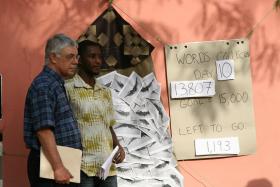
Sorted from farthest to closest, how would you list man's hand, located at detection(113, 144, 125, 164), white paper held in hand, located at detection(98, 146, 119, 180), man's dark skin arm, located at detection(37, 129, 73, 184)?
1. man's hand, located at detection(113, 144, 125, 164)
2. white paper held in hand, located at detection(98, 146, 119, 180)
3. man's dark skin arm, located at detection(37, 129, 73, 184)

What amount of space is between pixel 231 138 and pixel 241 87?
43cm

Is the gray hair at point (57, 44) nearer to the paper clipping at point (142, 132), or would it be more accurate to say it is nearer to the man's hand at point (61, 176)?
the man's hand at point (61, 176)

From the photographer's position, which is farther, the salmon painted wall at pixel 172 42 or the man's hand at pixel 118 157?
the salmon painted wall at pixel 172 42

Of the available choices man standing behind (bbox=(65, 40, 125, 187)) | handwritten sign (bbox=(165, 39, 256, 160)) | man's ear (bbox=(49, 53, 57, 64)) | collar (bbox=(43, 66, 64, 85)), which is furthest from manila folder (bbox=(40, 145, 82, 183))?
handwritten sign (bbox=(165, 39, 256, 160))

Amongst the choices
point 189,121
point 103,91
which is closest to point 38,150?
point 103,91

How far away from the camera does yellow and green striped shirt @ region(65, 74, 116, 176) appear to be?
3.45 m

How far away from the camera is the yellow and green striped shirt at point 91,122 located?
3.45 metres

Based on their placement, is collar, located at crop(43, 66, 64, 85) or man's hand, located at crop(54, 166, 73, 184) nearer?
man's hand, located at crop(54, 166, 73, 184)

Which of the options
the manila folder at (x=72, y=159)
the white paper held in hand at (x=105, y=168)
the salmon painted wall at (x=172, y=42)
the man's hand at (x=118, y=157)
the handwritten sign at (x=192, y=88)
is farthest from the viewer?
the handwritten sign at (x=192, y=88)

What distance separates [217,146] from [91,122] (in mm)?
1550

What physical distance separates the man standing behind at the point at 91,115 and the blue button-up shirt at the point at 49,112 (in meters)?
0.14

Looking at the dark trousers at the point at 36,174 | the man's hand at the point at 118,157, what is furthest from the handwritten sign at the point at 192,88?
the dark trousers at the point at 36,174

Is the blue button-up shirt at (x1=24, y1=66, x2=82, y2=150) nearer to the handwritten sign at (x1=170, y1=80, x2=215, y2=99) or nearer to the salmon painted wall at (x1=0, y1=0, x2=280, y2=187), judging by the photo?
the salmon painted wall at (x1=0, y1=0, x2=280, y2=187)

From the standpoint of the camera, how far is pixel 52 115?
3164mm
